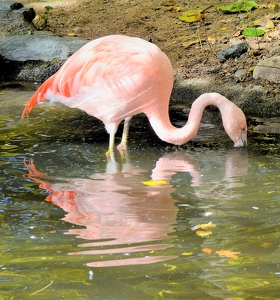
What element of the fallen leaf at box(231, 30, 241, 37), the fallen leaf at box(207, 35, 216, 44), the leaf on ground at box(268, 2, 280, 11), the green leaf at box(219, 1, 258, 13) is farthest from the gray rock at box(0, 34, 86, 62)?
the leaf on ground at box(268, 2, 280, 11)

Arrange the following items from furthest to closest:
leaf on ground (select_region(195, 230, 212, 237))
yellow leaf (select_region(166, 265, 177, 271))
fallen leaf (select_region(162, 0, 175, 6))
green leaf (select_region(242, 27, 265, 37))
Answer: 1. fallen leaf (select_region(162, 0, 175, 6))
2. green leaf (select_region(242, 27, 265, 37))
3. leaf on ground (select_region(195, 230, 212, 237))
4. yellow leaf (select_region(166, 265, 177, 271))

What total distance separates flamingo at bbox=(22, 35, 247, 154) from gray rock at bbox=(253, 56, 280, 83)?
161 centimetres

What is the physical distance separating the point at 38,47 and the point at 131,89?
322 centimetres

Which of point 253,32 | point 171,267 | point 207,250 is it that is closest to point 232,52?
point 253,32

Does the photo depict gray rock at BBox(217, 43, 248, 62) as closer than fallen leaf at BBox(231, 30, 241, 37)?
Yes

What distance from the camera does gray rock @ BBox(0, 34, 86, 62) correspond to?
25.3 feet

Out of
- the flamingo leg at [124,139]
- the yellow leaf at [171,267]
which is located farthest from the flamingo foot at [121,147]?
the yellow leaf at [171,267]

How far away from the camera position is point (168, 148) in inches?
212

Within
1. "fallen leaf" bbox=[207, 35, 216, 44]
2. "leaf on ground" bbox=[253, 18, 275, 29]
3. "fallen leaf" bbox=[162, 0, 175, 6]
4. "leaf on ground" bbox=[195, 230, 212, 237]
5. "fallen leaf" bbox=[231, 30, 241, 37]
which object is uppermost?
"fallen leaf" bbox=[162, 0, 175, 6]

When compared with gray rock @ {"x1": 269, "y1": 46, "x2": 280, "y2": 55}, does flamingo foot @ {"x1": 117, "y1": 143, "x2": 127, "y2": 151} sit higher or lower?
lower

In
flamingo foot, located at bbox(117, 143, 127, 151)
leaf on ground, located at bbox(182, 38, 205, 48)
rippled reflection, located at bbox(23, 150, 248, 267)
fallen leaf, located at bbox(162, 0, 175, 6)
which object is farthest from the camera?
fallen leaf, located at bbox(162, 0, 175, 6)

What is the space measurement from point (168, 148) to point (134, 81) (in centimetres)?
74

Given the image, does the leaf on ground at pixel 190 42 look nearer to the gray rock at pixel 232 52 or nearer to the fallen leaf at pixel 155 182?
the gray rock at pixel 232 52

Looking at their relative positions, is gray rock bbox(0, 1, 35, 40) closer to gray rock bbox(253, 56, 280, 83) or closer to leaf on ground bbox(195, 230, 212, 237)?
gray rock bbox(253, 56, 280, 83)
